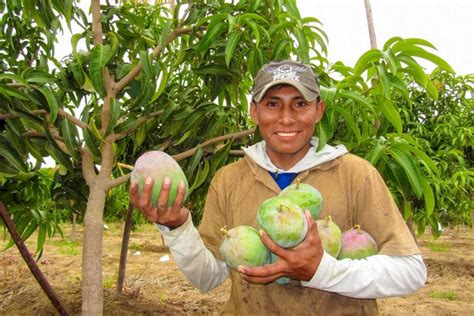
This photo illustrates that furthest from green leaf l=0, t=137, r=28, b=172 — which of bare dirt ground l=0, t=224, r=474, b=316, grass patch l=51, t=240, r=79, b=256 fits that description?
grass patch l=51, t=240, r=79, b=256

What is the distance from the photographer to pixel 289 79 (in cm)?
163

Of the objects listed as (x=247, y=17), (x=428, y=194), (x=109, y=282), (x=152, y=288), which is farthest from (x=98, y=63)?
(x=109, y=282)

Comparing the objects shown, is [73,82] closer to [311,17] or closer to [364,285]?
[311,17]

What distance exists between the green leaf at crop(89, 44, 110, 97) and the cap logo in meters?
0.75

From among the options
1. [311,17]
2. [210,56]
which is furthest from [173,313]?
[311,17]

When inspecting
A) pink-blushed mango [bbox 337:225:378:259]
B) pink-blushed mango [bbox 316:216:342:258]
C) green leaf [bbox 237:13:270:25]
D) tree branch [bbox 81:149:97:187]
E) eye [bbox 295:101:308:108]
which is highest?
green leaf [bbox 237:13:270:25]

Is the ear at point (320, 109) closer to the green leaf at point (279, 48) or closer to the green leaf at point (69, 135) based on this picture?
the green leaf at point (279, 48)

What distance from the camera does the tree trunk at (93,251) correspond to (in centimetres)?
222

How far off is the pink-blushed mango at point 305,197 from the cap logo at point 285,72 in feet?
1.23

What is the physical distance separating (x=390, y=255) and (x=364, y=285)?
13cm

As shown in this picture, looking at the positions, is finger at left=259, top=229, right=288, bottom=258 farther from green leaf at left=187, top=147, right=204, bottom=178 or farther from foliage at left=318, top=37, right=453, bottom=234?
green leaf at left=187, top=147, right=204, bottom=178

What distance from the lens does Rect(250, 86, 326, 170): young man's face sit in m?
1.64

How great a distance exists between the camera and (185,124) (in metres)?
2.38

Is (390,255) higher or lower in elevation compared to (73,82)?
lower
